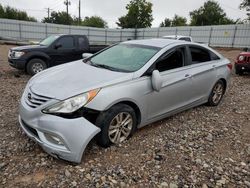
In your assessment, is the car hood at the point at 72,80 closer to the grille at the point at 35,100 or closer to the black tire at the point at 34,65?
the grille at the point at 35,100

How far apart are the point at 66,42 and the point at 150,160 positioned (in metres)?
7.00

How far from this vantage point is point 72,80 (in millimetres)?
3408

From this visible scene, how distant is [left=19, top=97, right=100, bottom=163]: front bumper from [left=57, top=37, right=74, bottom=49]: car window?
21.1 feet

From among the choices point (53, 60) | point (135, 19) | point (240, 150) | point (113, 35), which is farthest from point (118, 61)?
point (135, 19)

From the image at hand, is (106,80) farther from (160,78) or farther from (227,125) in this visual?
(227,125)

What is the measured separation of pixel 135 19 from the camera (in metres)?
47.2

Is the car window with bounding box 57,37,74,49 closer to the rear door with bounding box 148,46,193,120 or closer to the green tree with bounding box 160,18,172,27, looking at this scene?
the rear door with bounding box 148,46,193,120

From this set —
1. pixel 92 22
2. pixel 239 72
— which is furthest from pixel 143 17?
pixel 239 72

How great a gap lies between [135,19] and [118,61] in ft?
149

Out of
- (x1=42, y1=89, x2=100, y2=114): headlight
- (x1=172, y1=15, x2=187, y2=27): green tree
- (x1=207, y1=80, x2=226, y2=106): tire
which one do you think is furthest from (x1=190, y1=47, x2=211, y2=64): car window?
(x1=172, y1=15, x2=187, y2=27): green tree

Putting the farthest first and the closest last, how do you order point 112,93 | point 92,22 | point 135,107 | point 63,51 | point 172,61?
point 92,22 < point 63,51 < point 172,61 < point 135,107 < point 112,93

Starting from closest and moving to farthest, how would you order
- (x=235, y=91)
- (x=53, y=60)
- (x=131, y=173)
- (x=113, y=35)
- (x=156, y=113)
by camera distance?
1. (x=131, y=173)
2. (x=156, y=113)
3. (x=235, y=91)
4. (x=53, y=60)
5. (x=113, y=35)

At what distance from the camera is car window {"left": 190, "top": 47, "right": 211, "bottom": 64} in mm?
4752

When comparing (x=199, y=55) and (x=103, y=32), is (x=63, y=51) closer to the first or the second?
(x=199, y=55)
